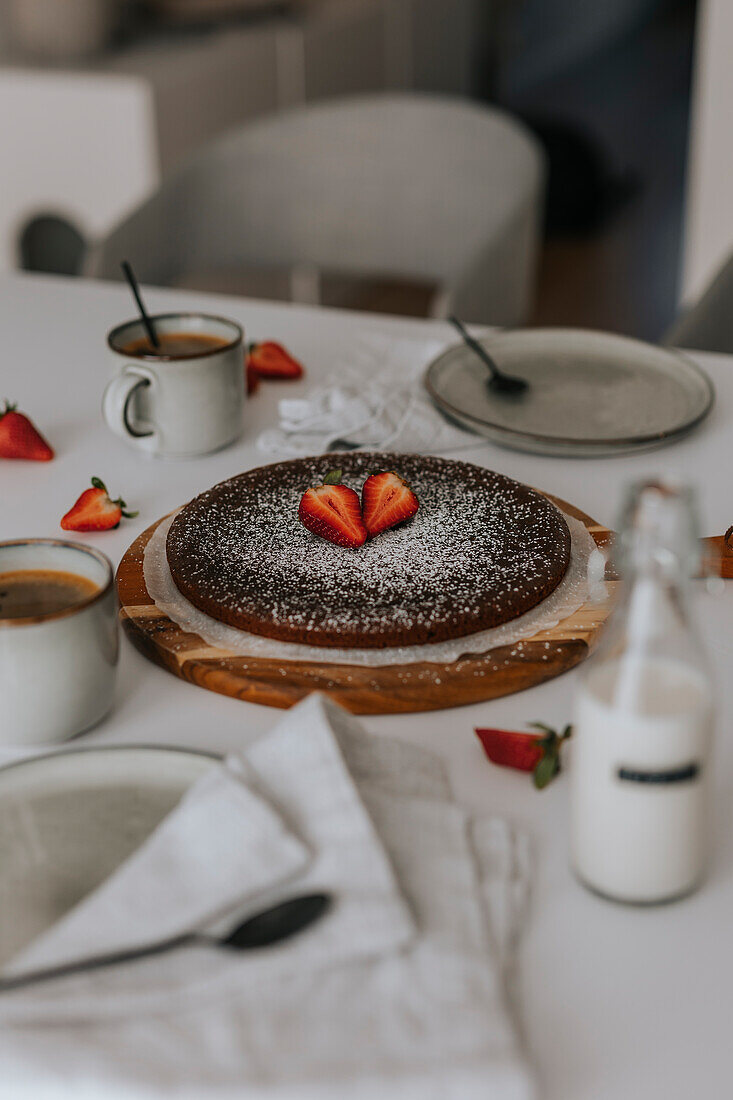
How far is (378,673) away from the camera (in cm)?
77

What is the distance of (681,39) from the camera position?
6598mm

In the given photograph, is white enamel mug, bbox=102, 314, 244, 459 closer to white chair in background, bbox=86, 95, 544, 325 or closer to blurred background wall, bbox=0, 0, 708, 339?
blurred background wall, bbox=0, 0, 708, 339

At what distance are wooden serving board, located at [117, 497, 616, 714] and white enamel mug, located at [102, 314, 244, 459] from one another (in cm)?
32

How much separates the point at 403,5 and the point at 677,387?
141 inches

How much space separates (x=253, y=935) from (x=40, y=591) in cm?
30

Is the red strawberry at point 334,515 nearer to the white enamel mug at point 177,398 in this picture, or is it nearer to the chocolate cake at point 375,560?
the chocolate cake at point 375,560

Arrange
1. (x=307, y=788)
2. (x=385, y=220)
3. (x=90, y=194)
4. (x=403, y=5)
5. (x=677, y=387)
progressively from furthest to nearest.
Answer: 1. (x=403, y=5)
2. (x=90, y=194)
3. (x=385, y=220)
4. (x=677, y=387)
5. (x=307, y=788)

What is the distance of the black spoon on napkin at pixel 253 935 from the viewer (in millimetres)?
531

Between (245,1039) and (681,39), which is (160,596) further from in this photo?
(681,39)

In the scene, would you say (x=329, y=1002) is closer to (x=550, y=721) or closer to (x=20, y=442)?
(x=550, y=721)

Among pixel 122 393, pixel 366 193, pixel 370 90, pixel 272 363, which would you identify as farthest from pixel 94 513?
A: pixel 370 90

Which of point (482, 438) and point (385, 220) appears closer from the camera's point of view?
point (482, 438)

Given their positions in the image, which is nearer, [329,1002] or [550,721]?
[329,1002]

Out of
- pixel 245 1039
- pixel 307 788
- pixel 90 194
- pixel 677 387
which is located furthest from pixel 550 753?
pixel 90 194
